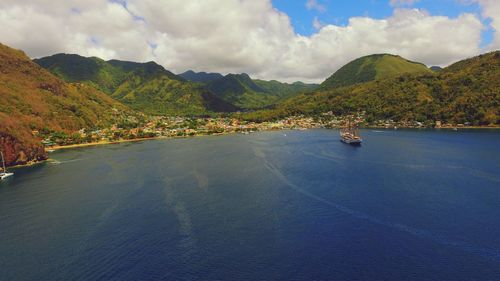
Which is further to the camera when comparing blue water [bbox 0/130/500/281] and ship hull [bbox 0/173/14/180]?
ship hull [bbox 0/173/14/180]

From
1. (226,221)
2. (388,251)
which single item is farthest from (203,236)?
(388,251)

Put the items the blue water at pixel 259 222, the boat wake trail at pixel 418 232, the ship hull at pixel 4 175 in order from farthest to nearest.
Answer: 1. the ship hull at pixel 4 175
2. the boat wake trail at pixel 418 232
3. the blue water at pixel 259 222

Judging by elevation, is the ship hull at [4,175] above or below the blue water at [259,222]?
above

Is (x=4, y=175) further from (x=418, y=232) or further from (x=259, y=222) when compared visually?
(x=418, y=232)

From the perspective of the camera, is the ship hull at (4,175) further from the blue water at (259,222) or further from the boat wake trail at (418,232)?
the boat wake trail at (418,232)

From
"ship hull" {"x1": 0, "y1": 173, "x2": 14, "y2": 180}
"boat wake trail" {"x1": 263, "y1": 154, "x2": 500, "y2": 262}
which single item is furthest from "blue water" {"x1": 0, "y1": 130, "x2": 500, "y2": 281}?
"ship hull" {"x1": 0, "y1": 173, "x2": 14, "y2": 180}

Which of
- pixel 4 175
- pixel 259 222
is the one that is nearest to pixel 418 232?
pixel 259 222

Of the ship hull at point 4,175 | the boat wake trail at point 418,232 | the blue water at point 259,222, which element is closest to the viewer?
the blue water at point 259,222

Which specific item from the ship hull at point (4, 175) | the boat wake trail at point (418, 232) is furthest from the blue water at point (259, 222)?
the ship hull at point (4, 175)

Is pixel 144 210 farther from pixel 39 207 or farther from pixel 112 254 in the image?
pixel 39 207

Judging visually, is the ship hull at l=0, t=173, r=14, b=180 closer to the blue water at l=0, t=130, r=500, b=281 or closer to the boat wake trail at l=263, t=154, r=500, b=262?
the blue water at l=0, t=130, r=500, b=281
